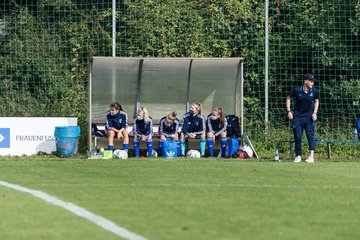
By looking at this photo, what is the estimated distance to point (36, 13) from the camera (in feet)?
92.1

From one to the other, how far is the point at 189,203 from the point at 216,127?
13640 mm

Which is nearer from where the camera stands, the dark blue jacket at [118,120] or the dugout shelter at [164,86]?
the dark blue jacket at [118,120]

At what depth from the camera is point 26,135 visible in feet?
79.0

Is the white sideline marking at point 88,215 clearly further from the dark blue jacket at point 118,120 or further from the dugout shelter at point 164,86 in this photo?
the dugout shelter at point 164,86

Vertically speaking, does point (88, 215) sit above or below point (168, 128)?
above

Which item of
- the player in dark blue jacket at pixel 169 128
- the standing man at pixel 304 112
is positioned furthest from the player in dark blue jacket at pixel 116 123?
the standing man at pixel 304 112

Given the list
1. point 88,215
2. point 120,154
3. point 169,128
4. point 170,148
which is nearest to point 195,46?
point 169,128

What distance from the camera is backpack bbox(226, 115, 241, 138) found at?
2448cm

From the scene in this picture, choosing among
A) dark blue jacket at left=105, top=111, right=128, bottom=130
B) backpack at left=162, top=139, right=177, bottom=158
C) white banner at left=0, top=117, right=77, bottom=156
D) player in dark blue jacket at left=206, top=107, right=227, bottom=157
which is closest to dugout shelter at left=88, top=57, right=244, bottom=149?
player in dark blue jacket at left=206, top=107, right=227, bottom=157

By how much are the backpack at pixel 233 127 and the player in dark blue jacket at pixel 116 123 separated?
2680 mm

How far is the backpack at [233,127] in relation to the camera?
964 inches

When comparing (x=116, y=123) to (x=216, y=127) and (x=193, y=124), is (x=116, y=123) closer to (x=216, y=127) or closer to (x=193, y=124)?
(x=193, y=124)

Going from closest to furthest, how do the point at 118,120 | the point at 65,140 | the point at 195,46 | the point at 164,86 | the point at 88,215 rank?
the point at 88,215 < the point at 65,140 < the point at 118,120 < the point at 164,86 < the point at 195,46

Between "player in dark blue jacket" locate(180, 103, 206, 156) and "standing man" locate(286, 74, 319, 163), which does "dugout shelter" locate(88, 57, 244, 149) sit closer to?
"player in dark blue jacket" locate(180, 103, 206, 156)
